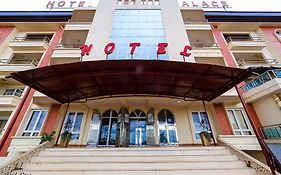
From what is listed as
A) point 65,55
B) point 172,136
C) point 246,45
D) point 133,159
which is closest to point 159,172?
point 133,159

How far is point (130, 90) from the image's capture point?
28.7 ft

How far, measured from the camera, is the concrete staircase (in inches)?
195

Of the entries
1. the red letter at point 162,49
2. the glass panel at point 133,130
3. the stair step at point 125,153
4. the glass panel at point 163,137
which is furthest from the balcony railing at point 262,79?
the glass panel at point 133,130

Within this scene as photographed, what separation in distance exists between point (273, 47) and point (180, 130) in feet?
35.2

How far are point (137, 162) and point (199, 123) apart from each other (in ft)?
19.6

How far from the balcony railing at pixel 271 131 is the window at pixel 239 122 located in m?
0.73

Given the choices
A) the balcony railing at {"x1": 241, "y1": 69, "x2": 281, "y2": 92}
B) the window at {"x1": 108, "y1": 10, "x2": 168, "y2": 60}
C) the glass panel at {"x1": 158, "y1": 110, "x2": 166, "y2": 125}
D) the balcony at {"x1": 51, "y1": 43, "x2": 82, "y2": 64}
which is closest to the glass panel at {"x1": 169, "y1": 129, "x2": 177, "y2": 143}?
the glass panel at {"x1": 158, "y1": 110, "x2": 166, "y2": 125}

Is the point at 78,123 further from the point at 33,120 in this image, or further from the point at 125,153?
the point at 125,153

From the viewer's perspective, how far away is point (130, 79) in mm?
7664

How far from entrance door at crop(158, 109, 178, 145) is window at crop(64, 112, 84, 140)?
5.13 meters

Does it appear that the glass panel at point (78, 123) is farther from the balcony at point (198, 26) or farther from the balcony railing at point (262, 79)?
the balcony railing at point (262, 79)

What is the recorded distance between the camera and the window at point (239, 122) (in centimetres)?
934

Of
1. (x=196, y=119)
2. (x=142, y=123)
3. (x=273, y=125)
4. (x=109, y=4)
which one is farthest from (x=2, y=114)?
(x=273, y=125)

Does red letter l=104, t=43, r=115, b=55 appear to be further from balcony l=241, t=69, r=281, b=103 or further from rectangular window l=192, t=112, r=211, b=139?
balcony l=241, t=69, r=281, b=103
